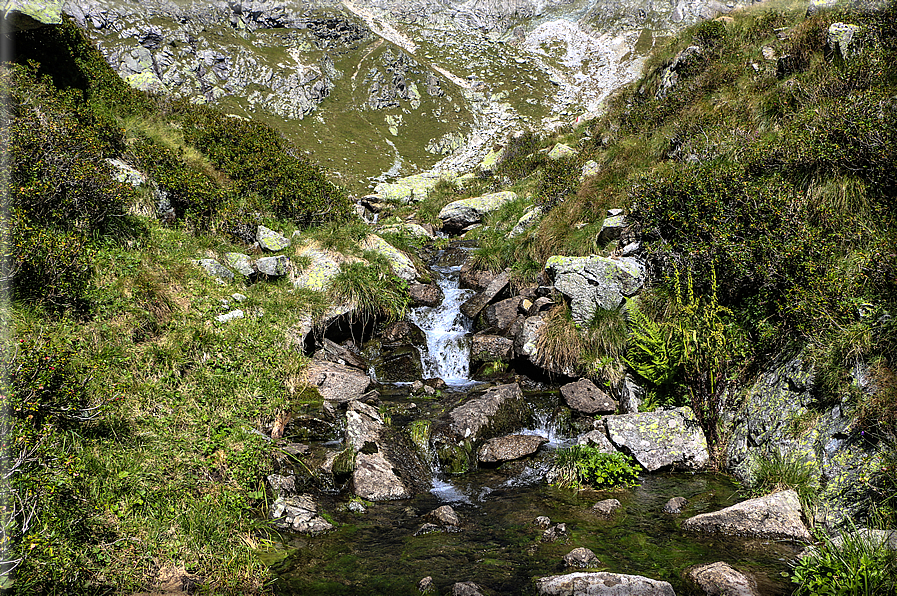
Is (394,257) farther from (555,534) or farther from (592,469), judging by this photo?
(555,534)

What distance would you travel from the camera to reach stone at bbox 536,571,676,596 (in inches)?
168

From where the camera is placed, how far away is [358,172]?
54.1m

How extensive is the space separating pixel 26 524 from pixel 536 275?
443 inches

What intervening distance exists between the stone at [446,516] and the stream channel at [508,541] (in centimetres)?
16

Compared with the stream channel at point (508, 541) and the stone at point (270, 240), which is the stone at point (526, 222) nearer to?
the stone at point (270, 240)

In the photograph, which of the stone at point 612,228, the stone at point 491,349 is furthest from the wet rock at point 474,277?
the stone at point 612,228

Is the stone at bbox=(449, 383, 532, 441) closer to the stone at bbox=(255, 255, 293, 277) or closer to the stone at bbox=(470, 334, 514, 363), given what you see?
the stone at bbox=(470, 334, 514, 363)

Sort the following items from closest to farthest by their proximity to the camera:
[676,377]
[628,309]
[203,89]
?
1. [676,377]
2. [628,309]
3. [203,89]

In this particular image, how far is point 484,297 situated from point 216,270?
6.86 m

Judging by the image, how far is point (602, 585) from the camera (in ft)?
14.2

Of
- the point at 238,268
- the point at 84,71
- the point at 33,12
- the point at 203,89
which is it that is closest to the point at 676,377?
the point at 238,268

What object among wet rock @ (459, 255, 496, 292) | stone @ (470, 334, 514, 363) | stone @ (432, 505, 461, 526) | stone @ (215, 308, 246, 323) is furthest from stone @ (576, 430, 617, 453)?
stone @ (215, 308, 246, 323)

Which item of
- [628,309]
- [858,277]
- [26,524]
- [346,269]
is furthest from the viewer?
[346,269]

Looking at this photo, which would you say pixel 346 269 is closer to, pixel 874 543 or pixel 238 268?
pixel 238 268
